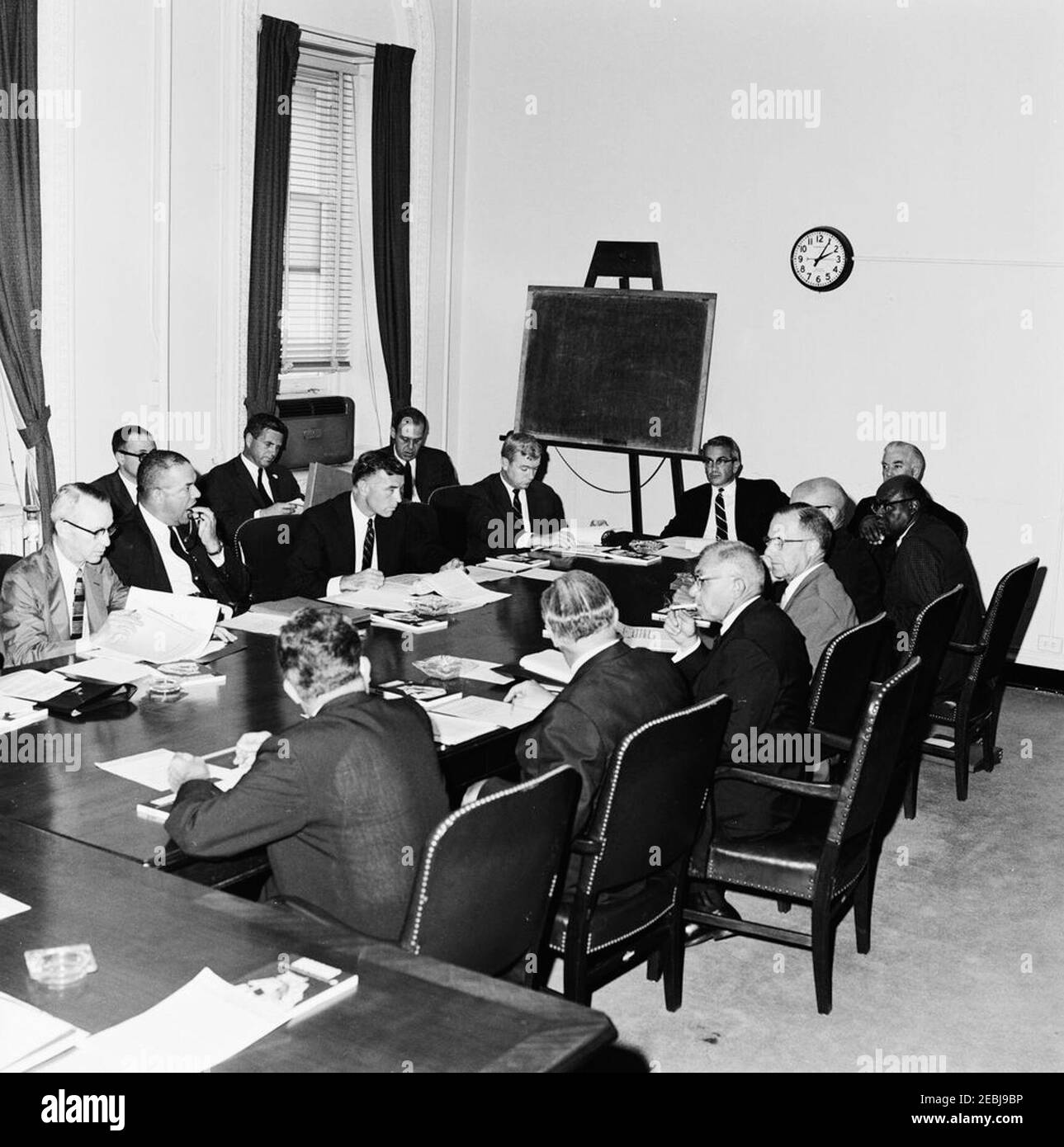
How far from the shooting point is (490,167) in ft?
30.5

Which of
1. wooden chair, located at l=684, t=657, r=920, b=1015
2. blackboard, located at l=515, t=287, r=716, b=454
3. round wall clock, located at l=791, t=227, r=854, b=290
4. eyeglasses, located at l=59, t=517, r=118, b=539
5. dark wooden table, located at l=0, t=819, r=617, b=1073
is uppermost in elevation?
round wall clock, located at l=791, t=227, r=854, b=290

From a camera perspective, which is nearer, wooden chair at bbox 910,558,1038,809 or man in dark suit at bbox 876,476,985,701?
wooden chair at bbox 910,558,1038,809

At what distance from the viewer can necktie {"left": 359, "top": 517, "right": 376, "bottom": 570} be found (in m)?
6.32

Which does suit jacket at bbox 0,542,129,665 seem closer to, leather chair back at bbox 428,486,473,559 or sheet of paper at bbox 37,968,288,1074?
sheet of paper at bbox 37,968,288,1074

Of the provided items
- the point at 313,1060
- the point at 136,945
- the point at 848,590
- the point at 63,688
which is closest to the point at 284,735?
the point at 136,945

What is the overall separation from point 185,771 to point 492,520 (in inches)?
160

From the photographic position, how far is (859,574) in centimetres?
586

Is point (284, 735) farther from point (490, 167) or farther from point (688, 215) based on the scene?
point (490, 167)

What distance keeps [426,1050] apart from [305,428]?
22.1 feet

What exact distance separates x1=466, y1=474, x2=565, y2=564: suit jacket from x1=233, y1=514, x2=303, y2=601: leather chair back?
3.57ft

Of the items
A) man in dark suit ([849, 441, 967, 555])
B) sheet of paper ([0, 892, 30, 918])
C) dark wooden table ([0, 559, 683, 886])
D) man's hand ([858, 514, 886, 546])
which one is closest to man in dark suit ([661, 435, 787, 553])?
man in dark suit ([849, 441, 967, 555])

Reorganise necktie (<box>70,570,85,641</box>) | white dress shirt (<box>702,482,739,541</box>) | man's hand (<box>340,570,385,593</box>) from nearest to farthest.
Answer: necktie (<box>70,570,85,641</box>)
man's hand (<box>340,570,385,593</box>)
white dress shirt (<box>702,482,739,541</box>)

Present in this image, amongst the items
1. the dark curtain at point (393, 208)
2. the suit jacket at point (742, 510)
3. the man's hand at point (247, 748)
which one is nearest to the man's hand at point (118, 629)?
the man's hand at point (247, 748)

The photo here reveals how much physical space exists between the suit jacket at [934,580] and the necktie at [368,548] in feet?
7.60
